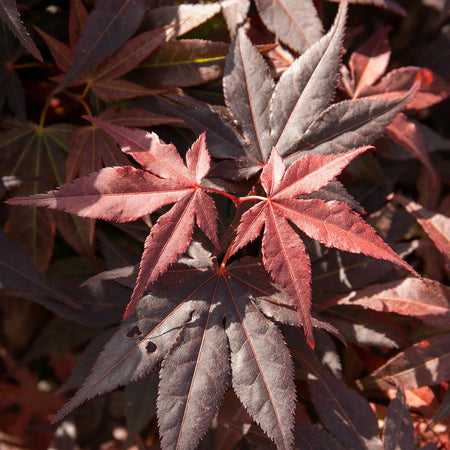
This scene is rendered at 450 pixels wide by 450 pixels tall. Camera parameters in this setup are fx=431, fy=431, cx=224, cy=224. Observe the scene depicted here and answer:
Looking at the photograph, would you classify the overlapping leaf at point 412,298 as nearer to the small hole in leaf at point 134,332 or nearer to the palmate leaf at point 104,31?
the small hole in leaf at point 134,332

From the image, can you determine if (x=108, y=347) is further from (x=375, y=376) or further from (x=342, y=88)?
(x=342, y=88)

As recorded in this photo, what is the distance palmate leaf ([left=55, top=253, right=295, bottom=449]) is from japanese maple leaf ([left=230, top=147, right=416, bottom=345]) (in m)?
0.10

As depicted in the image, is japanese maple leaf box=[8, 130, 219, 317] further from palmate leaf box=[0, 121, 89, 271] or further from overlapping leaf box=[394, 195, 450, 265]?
overlapping leaf box=[394, 195, 450, 265]

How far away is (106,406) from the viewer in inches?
40.0

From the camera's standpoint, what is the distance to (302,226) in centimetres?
57

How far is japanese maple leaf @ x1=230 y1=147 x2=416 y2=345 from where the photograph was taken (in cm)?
54

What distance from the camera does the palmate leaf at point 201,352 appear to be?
589mm

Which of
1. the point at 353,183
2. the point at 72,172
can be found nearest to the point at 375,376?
the point at 353,183

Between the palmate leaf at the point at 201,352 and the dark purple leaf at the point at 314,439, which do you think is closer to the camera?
the palmate leaf at the point at 201,352

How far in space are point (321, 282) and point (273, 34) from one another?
48cm

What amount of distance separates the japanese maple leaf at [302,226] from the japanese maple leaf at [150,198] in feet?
0.24

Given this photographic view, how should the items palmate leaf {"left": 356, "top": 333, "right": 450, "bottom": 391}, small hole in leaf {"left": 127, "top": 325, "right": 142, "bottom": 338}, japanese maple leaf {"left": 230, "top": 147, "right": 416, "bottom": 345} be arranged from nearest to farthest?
1. japanese maple leaf {"left": 230, "top": 147, "right": 416, "bottom": 345}
2. small hole in leaf {"left": 127, "top": 325, "right": 142, "bottom": 338}
3. palmate leaf {"left": 356, "top": 333, "right": 450, "bottom": 391}

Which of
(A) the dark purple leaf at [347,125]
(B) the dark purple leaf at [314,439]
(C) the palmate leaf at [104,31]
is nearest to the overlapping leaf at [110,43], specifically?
(C) the palmate leaf at [104,31]

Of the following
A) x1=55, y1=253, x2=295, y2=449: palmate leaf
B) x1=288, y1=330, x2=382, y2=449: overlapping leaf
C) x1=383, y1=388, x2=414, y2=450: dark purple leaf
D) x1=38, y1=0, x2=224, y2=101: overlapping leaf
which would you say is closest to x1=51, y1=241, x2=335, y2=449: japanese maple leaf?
x1=55, y1=253, x2=295, y2=449: palmate leaf
